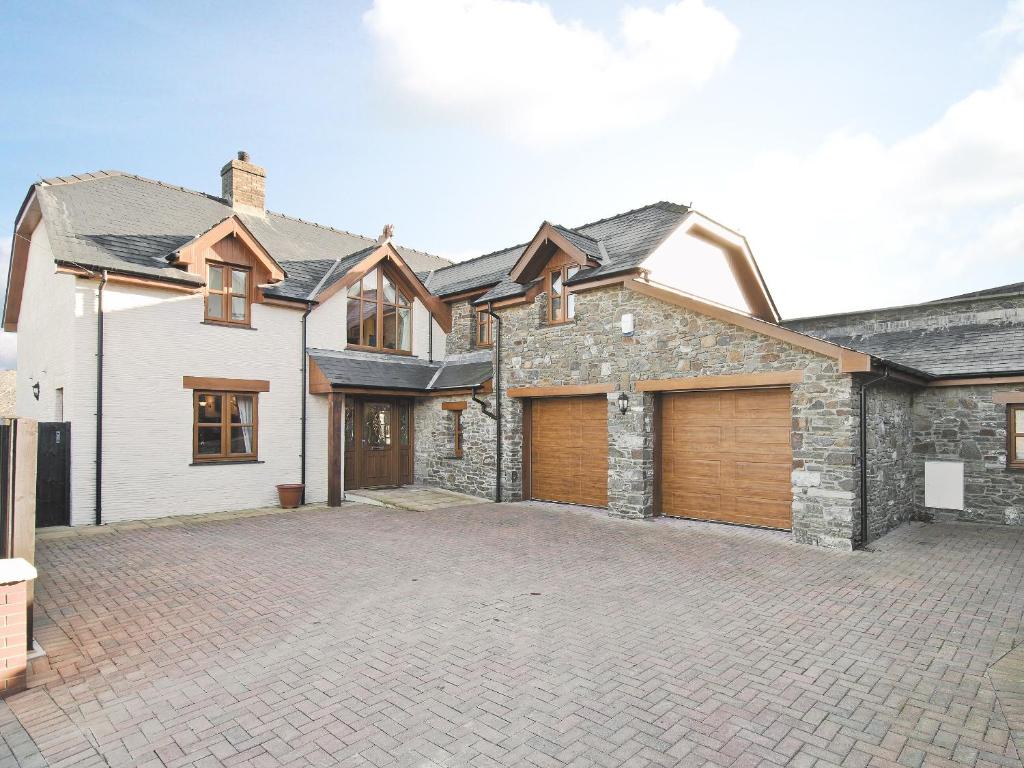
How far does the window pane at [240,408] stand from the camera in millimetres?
13211

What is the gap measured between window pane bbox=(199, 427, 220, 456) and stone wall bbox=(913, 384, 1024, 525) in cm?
1573

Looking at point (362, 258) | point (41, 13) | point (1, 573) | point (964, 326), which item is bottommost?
point (1, 573)

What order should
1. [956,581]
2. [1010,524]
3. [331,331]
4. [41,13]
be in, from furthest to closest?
[331,331]
[1010,524]
[41,13]
[956,581]

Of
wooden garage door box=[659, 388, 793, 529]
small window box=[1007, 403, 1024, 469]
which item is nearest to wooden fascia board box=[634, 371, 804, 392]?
wooden garage door box=[659, 388, 793, 529]

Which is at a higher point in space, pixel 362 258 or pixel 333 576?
pixel 362 258

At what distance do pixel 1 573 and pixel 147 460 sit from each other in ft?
27.4

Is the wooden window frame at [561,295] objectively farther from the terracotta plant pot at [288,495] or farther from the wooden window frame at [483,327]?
the terracotta plant pot at [288,495]

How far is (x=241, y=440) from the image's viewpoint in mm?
13398

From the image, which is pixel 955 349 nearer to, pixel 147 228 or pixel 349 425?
pixel 349 425

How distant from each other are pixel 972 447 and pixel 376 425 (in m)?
14.3

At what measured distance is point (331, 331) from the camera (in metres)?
15.1

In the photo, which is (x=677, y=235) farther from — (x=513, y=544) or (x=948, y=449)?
(x=513, y=544)

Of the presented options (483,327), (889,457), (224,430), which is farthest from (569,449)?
(224,430)

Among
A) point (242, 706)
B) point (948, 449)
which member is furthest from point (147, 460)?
point (948, 449)
